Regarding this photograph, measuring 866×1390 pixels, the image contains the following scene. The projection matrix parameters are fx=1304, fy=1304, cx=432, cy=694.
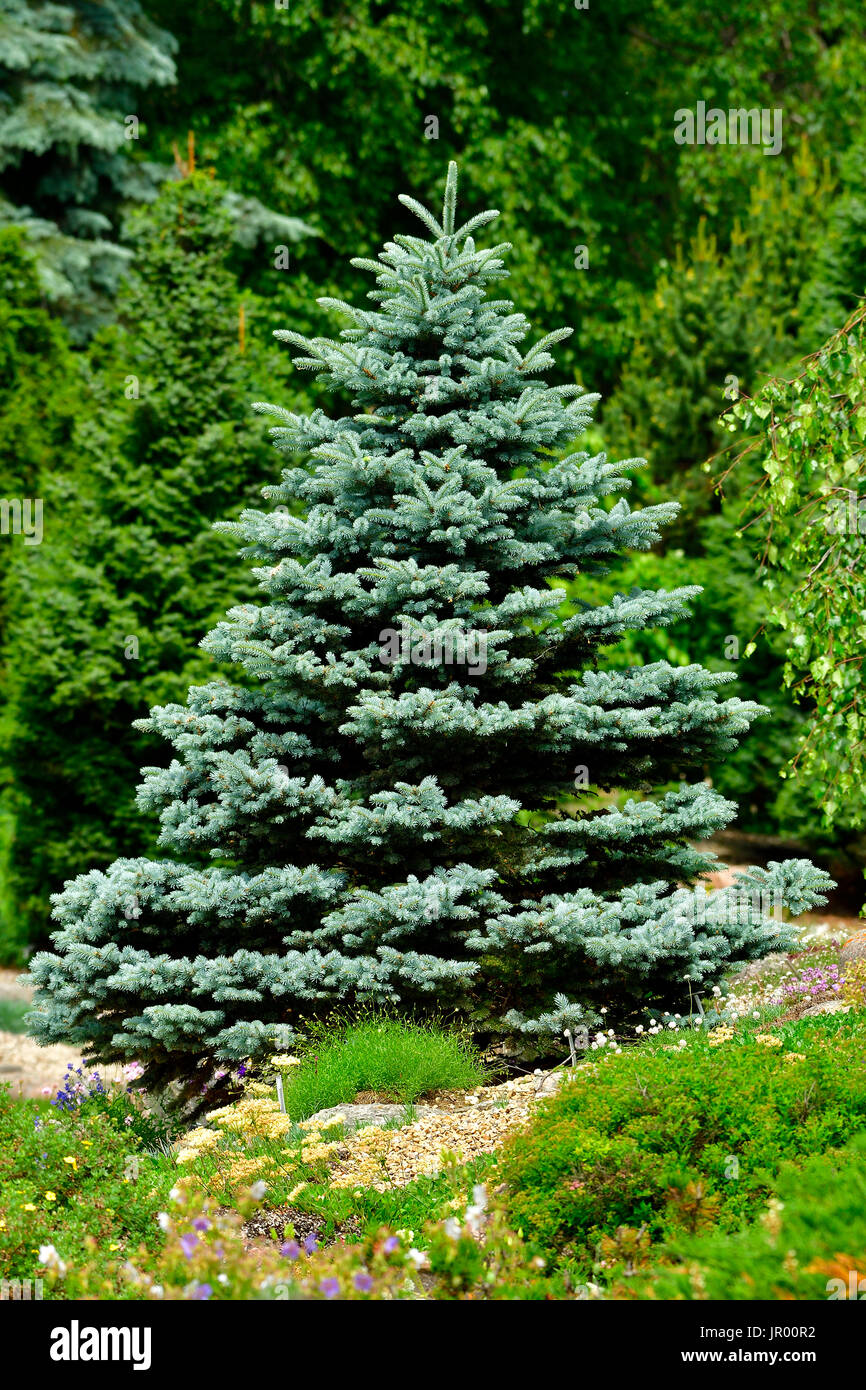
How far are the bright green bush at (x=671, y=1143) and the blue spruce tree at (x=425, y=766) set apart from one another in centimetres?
111

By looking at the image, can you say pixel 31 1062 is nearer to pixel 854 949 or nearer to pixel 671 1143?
pixel 854 949

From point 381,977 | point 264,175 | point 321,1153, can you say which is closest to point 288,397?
point 381,977

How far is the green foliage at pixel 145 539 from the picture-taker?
820 centimetres

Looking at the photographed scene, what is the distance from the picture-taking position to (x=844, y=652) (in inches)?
215

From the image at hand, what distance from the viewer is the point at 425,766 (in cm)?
550

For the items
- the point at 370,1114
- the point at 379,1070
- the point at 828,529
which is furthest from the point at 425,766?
the point at 828,529

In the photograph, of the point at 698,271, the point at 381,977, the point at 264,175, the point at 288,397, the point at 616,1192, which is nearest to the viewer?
the point at 616,1192

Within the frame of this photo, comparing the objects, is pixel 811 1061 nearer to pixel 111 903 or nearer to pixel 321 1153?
pixel 321 1153

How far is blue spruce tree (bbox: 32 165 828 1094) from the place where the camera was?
16.7ft

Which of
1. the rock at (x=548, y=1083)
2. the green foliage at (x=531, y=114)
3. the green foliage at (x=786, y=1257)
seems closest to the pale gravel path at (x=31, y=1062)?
the rock at (x=548, y=1083)

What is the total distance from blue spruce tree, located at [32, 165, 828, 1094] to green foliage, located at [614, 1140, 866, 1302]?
6.06 feet

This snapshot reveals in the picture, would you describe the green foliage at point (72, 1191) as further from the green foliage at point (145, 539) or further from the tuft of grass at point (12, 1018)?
the tuft of grass at point (12, 1018)

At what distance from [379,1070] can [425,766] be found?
1.31 meters
